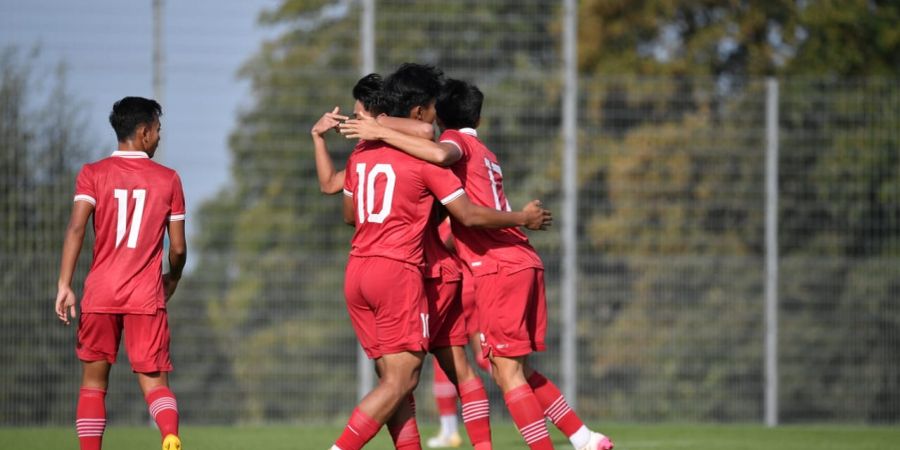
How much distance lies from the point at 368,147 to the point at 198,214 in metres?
7.03

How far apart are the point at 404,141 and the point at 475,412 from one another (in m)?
1.48

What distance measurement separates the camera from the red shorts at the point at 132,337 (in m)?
6.36

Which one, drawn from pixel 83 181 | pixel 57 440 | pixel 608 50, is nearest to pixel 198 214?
pixel 57 440

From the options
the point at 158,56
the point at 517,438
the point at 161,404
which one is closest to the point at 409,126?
the point at 161,404

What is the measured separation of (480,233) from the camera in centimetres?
652

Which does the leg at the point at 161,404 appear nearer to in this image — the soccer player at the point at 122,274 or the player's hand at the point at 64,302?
the soccer player at the point at 122,274

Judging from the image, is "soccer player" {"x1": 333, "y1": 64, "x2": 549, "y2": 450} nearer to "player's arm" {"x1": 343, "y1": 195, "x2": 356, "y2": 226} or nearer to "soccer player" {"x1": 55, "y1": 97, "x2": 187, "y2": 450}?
"player's arm" {"x1": 343, "y1": 195, "x2": 356, "y2": 226}

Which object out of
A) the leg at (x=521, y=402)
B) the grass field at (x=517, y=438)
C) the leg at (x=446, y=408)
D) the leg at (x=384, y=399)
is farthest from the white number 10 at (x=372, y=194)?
the grass field at (x=517, y=438)

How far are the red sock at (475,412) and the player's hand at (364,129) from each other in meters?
1.42

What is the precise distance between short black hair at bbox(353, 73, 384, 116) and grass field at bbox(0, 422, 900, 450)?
11.3ft

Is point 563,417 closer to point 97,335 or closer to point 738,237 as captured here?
point 97,335

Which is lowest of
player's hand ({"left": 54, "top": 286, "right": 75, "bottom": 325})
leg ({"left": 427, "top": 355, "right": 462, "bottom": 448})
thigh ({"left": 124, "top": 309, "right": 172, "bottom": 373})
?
leg ({"left": 427, "top": 355, "right": 462, "bottom": 448})

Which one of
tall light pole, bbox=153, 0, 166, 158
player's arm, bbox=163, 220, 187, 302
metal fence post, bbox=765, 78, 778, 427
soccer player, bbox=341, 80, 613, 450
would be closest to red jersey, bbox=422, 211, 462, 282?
soccer player, bbox=341, 80, 613, 450

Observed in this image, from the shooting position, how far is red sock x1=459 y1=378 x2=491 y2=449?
6.52 metres
